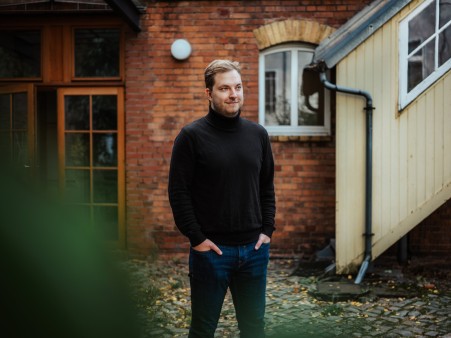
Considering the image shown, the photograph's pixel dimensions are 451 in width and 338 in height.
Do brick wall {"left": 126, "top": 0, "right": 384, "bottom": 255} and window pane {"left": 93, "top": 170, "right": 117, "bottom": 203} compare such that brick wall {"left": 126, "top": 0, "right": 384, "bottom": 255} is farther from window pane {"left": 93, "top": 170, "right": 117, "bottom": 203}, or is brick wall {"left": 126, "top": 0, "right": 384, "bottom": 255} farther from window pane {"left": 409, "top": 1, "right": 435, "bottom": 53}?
window pane {"left": 409, "top": 1, "right": 435, "bottom": 53}

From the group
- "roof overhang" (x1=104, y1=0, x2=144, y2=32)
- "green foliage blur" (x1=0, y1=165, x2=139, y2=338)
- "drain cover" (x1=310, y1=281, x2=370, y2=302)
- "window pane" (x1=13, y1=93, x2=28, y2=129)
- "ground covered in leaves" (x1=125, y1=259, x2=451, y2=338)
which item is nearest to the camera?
"green foliage blur" (x1=0, y1=165, x2=139, y2=338)

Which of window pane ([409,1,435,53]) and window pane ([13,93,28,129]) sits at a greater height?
window pane ([409,1,435,53])

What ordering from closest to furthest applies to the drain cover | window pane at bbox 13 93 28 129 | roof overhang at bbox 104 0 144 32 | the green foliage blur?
1. the green foliage blur
2. window pane at bbox 13 93 28 129
3. the drain cover
4. roof overhang at bbox 104 0 144 32

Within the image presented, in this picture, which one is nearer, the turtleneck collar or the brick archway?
the turtleneck collar

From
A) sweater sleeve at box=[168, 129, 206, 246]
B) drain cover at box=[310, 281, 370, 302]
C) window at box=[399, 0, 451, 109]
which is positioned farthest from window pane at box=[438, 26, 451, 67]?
sweater sleeve at box=[168, 129, 206, 246]

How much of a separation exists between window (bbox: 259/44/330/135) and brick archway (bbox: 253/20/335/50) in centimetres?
18

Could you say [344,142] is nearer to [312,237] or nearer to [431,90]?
[431,90]

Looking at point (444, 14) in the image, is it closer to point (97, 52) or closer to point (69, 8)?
point (97, 52)

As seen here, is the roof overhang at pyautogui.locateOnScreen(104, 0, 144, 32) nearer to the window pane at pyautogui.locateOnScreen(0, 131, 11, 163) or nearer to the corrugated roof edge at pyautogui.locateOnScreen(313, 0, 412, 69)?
the corrugated roof edge at pyautogui.locateOnScreen(313, 0, 412, 69)

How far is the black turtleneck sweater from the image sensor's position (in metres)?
2.80

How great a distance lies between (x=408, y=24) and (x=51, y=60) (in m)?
4.78

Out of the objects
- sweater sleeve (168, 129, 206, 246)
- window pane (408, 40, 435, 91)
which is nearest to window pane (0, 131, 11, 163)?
sweater sleeve (168, 129, 206, 246)

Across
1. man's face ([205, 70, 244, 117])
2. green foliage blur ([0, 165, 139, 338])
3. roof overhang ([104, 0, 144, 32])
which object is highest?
roof overhang ([104, 0, 144, 32])

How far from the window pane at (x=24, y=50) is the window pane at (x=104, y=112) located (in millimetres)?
952
